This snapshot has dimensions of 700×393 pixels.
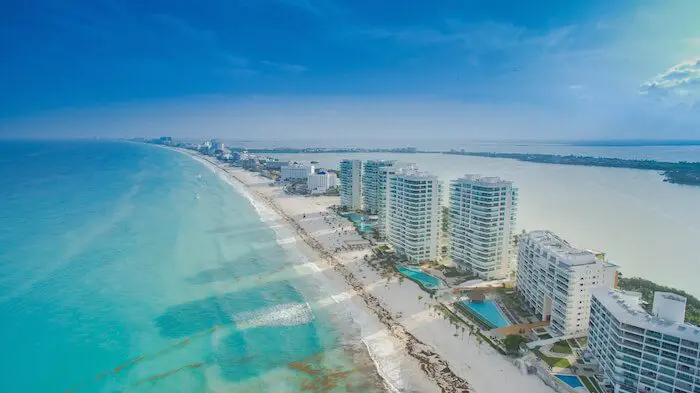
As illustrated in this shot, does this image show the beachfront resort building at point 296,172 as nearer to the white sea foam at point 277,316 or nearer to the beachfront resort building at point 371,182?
the beachfront resort building at point 371,182

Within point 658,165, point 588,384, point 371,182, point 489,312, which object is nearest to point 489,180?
point 489,312

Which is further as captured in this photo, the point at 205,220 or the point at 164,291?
the point at 205,220

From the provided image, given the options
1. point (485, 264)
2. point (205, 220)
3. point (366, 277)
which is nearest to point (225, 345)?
point (366, 277)

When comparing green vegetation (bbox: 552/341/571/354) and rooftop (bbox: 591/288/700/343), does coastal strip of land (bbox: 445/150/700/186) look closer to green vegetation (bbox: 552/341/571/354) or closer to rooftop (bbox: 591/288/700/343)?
green vegetation (bbox: 552/341/571/354)

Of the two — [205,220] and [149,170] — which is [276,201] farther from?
[149,170]

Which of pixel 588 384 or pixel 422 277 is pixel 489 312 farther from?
pixel 588 384

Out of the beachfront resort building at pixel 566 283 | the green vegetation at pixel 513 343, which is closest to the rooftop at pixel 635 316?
the beachfront resort building at pixel 566 283

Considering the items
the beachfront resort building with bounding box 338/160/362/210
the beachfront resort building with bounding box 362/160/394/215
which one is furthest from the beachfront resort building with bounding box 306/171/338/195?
the beachfront resort building with bounding box 362/160/394/215
